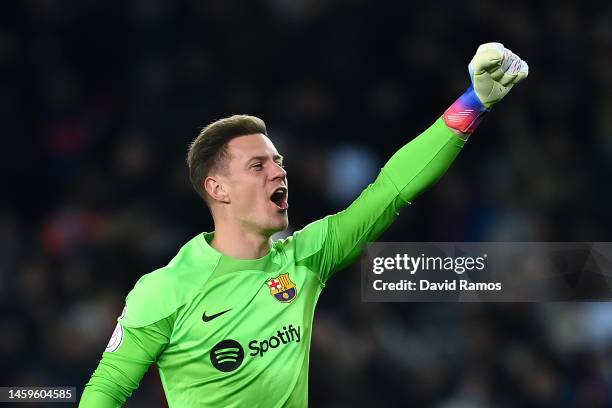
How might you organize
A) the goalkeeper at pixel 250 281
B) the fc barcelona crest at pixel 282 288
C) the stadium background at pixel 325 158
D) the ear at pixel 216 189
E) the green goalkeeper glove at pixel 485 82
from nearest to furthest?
1. the green goalkeeper glove at pixel 485 82
2. the goalkeeper at pixel 250 281
3. the fc barcelona crest at pixel 282 288
4. the ear at pixel 216 189
5. the stadium background at pixel 325 158

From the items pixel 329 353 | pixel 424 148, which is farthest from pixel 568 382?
pixel 424 148

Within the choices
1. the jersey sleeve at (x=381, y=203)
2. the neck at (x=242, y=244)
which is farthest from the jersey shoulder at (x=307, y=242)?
the neck at (x=242, y=244)

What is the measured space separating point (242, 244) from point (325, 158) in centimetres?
392

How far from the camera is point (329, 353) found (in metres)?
6.77

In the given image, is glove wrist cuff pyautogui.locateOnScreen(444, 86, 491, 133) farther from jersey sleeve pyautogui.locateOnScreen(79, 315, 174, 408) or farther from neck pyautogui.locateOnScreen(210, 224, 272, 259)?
jersey sleeve pyautogui.locateOnScreen(79, 315, 174, 408)

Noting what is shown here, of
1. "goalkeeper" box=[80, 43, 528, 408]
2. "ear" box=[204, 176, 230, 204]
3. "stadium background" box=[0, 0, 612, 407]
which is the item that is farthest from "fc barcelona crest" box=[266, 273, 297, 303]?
"stadium background" box=[0, 0, 612, 407]

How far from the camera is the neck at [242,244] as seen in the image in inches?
160

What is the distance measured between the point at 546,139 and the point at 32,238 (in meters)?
3.92

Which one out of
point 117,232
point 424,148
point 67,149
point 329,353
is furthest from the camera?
point 67,149

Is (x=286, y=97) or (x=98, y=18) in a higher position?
(x=98, y=18)

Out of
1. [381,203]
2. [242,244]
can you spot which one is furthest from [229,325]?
[381,203]

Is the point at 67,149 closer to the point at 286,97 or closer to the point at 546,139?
the point at 286,97
